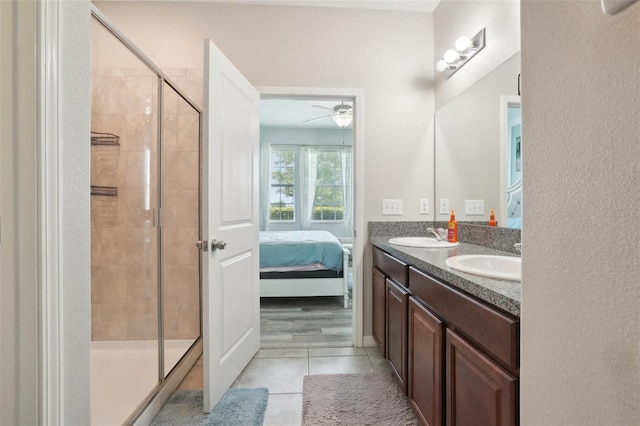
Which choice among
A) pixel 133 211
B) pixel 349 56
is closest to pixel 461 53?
pixel 349 56

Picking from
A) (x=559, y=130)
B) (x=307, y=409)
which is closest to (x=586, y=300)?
(x=559, y=130)

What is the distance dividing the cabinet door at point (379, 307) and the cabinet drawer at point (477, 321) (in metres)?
0.65

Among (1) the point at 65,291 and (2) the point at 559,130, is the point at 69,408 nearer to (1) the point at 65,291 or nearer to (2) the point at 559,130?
(1) the point at 65,291

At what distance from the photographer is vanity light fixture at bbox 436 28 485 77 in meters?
1.80

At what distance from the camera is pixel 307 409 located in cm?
154

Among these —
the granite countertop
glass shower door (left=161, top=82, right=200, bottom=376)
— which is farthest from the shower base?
the granite countertop

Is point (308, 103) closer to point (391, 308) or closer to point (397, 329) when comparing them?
point (391, 308)

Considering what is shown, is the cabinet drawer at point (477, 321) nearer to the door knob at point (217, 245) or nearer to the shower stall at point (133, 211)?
the door knob at point (217, 245)

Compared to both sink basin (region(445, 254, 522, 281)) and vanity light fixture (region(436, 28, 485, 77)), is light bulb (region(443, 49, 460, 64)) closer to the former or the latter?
vanity light fixture (region(436, 28, 485, 77))

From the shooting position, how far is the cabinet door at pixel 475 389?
0.76 m

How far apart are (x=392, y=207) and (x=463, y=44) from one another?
113 cm

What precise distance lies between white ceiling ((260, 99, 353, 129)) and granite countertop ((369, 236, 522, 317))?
2876 millimetres

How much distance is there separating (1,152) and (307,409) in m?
1.57

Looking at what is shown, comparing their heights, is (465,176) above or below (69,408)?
above
